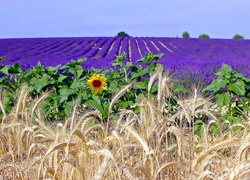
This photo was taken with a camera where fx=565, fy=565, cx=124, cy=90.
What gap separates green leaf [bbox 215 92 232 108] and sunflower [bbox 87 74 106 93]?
969mm

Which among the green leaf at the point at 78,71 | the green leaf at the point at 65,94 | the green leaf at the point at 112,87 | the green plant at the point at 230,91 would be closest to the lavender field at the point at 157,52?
the green plant at the point at 230,91

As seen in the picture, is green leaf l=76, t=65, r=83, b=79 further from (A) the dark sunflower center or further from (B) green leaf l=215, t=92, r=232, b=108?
(B) green leaf l=215, t=92, r=232, b=108

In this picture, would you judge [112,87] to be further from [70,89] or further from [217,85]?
[217,85]

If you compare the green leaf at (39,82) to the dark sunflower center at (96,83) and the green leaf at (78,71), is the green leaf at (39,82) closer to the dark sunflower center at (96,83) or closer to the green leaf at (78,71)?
the green leaf at (78,71)

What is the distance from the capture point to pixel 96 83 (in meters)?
4.68

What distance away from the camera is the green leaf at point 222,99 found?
A: 471 cm

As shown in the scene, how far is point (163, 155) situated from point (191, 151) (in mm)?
147

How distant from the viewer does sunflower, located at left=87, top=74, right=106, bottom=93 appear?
4.66 meters

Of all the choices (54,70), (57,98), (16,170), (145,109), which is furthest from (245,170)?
(54,70)

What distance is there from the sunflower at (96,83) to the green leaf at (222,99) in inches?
38.1

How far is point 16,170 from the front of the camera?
2684 millimetres

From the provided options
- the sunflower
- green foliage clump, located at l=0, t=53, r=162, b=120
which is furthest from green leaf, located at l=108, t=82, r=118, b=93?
the sunflower

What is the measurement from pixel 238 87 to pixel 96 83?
1190mm

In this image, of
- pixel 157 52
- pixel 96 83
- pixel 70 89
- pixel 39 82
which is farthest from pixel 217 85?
pixel 157 52
